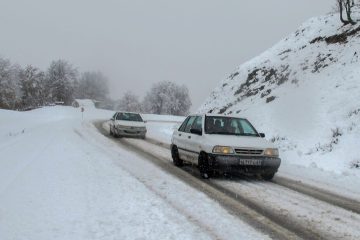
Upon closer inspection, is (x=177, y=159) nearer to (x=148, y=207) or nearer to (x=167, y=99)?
(x=148, y=207)

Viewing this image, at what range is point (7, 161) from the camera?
1193 cm

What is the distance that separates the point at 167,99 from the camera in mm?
120750

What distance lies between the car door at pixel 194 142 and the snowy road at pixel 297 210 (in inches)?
45.8

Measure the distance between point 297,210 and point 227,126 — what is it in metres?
4.38

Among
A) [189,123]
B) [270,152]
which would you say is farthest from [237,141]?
[189,123]

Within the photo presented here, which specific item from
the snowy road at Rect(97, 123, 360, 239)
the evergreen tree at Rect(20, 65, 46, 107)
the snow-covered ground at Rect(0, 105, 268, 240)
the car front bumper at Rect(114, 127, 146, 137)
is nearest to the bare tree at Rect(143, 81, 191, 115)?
the evergreen tree at Rect(20, 65, 46, 107)

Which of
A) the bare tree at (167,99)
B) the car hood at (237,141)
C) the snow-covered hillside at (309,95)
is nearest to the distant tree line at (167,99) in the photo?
the bare tree at (167,99)

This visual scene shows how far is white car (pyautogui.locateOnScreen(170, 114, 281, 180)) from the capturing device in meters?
10.1

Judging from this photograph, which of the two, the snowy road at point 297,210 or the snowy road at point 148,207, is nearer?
the snowy road at point 148,207

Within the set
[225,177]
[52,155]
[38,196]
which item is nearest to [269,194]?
[225,177]

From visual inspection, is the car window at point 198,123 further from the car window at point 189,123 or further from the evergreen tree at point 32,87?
the evergreen tree at point 32,87

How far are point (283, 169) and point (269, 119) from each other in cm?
906

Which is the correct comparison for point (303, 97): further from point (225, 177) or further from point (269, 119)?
point (225, 177)

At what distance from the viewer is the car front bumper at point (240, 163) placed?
10055 mm
